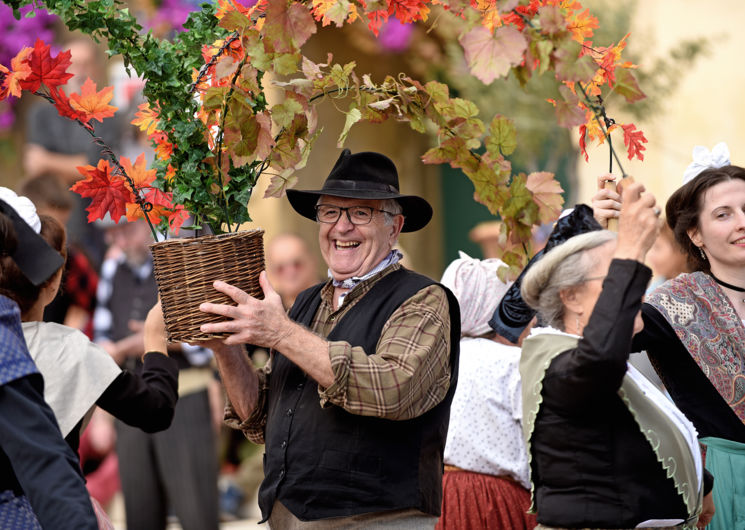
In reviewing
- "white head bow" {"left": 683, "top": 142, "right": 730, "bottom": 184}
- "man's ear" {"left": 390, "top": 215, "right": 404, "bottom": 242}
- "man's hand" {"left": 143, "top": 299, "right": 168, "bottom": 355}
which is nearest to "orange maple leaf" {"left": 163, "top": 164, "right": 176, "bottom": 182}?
"man's hand" {"left": 143, "top": 299, "right": 168, "bottom": 355}

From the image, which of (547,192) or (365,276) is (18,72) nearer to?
(365,276)

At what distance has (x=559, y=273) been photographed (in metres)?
2.77

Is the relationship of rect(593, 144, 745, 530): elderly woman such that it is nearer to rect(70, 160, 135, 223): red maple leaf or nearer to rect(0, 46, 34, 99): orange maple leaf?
rect(70, 160, 135, 223): red maple leaf

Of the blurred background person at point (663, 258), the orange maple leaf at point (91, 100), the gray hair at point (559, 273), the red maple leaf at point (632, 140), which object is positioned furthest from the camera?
the blurred background person at point (663, 258)

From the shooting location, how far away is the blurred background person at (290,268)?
21.0 ft

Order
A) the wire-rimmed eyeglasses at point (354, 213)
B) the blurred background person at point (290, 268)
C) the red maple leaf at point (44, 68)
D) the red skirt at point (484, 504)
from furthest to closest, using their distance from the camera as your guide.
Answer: the blurred background person at point (290, 268) < the red skirt at point (484, 504) < the wire-rimmed eyeglasses at point (354, 213) < the red maple leaf at point (44, 68)

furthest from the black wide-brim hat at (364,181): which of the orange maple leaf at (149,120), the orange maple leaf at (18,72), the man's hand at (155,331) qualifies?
the orange maple leaf at (18,72)

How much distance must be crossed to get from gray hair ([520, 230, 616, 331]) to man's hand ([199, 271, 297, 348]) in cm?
70

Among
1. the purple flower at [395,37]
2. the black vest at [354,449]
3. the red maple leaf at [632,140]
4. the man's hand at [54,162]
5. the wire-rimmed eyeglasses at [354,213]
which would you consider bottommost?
the black vest at [354,449]

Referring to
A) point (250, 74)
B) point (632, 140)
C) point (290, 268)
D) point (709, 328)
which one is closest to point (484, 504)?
point (709, 328)

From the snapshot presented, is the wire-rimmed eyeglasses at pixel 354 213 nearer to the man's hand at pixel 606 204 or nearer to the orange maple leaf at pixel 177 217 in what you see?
the orange maple leaf at pixel 177 217

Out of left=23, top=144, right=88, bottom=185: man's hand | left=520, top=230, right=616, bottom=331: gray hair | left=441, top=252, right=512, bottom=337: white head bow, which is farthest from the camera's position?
left=23, top=144, right=88, bottom=185: man's hand

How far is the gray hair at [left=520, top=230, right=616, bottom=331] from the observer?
2744mm

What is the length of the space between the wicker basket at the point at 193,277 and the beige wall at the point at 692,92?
5172 millimetres
